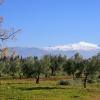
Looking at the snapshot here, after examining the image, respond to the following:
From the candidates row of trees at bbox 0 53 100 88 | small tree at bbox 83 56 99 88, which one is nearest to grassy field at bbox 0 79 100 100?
row of trees at bbox 0 53 100 88

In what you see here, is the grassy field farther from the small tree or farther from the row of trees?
the small tree

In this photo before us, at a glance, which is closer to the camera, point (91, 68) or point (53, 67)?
point (91, 68)

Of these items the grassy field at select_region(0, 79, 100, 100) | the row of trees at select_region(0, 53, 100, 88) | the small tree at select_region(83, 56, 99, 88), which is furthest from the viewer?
the row of trees at select_region(0, 53, 100, 88)

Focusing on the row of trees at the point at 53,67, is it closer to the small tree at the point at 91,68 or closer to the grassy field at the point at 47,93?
the small tree at the point at 91,68

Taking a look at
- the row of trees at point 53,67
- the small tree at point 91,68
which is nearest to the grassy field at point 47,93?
the row of trees at point 53,67

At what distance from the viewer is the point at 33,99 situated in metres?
59.8

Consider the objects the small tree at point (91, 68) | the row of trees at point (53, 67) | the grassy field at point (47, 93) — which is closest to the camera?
the grassy field at point (47, 93)

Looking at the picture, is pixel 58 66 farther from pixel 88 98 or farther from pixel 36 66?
pixel 88 98

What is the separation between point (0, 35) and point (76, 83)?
280ft

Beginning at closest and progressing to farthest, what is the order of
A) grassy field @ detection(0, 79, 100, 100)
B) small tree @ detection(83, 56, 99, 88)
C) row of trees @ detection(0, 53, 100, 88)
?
1. grassy field @ detection(0, 79, 100, 100)
2. small tree @ detection(83, 56, 99, 88)
3. row of trees @ detection(0, 53, 100, 88)

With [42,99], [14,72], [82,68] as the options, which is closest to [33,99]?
[42,99]

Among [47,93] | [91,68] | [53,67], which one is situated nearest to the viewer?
[47,93]

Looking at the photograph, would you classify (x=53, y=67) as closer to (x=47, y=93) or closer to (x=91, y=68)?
(x=91, y=68)

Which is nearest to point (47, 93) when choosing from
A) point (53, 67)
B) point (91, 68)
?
point (91, 68)
